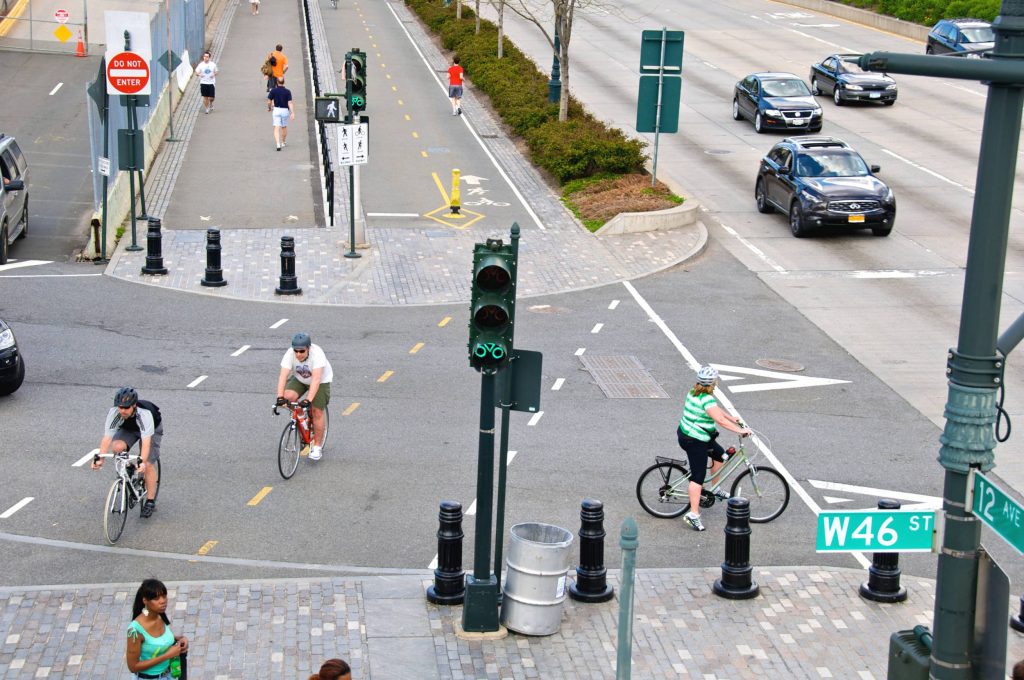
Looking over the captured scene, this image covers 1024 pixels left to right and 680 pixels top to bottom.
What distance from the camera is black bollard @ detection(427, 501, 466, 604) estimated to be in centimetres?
1106

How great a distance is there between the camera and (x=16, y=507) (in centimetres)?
1277

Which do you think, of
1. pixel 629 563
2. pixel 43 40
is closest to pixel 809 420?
pixel 629 563

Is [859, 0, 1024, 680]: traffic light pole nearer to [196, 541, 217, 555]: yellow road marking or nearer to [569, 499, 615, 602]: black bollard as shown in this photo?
[569, 499, 615, 602]: black bollard

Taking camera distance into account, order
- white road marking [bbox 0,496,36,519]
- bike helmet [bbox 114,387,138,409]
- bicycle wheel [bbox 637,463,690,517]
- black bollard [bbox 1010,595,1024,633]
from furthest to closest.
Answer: bicycle wheel [bbox 637,463,690,517] < white road marking [bbox 0,496,36,519] < bike helmet [bbox 114,387,138,409] < black bollard [bbox 1010,595,1024,633]

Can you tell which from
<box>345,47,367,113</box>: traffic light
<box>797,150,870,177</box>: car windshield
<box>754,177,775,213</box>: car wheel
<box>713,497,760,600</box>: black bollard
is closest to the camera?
<box>713,497,760,600</box>: black bollard

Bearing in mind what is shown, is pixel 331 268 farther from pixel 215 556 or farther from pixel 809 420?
pixel 215 556

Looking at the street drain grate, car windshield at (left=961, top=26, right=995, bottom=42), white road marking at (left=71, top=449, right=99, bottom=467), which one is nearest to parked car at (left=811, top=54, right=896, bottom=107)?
car windshield at (left=961, top=26, right=995, bottom=42)

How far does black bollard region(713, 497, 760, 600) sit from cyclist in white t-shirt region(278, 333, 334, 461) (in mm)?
4787

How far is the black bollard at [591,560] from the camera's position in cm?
1115

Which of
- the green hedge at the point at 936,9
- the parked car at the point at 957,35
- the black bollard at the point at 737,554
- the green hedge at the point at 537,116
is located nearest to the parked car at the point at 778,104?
the green hedge at the point at 537,116

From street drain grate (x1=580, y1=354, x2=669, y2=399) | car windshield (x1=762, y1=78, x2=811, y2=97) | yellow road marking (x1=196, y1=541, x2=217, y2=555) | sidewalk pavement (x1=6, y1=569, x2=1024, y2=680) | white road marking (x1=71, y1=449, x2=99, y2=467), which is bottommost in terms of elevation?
street drain grate (x1=580, y1=354, x2=669, y2=399)

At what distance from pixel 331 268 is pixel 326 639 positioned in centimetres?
1345

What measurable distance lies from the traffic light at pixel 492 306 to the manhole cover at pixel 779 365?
877cm

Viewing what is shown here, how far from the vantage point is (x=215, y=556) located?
12.0m
